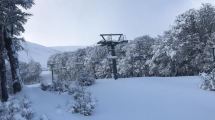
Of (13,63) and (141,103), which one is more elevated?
(13,63)

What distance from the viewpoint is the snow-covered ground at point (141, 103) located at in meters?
13.4

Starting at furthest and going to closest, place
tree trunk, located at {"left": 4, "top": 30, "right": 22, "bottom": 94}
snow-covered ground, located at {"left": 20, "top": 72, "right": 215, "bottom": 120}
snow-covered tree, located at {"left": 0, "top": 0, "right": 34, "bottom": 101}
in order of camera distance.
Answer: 1. tree trunk, located at {"left": 4, "top": 30, "right": 22, "bottom": 94}
2. snow-covered tree, located at {"left": 0, "top": 0, "right": 34, "bottom": 101}
3. snow-covered ground, located at {"left": 20, "top": 72, "right": 215, "bottom": 120}

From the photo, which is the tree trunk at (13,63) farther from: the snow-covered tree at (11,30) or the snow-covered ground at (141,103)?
the snow-covered ground at (141,103)

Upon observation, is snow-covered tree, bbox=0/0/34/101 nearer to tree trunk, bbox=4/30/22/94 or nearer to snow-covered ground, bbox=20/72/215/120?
tree trunk, bbox=4/30/22/94

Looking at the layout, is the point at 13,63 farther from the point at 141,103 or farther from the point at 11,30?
the point at 141,103

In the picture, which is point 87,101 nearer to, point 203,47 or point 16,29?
point 16,29

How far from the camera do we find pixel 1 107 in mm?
13031

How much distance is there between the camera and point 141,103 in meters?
15.8

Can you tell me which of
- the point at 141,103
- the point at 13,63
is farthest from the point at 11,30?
the point at 141,103

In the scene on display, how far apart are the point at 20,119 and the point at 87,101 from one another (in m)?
4.10

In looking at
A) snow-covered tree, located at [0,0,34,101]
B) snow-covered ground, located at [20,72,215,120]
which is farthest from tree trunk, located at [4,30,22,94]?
snow-covered ground, located at [20,72,215,120]

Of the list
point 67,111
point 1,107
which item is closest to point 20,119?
point 1,107

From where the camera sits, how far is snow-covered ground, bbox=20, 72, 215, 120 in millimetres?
13352

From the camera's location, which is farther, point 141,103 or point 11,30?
point 11,30
